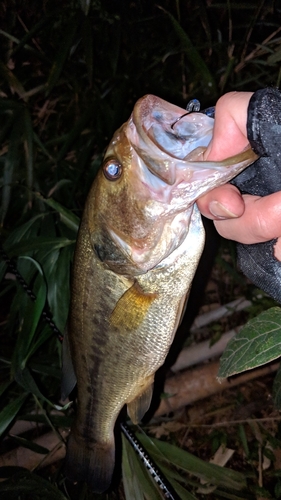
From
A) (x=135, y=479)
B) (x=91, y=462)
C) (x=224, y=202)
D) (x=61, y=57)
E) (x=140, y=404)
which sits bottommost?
(x=135, y=479)

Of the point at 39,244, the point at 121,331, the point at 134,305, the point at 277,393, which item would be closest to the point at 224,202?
the point at 134,305

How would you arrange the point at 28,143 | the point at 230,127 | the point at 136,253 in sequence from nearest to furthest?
the point at 230,127 < the point at 136,253 < the point at 28,143

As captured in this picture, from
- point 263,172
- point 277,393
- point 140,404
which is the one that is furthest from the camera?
point 277,393

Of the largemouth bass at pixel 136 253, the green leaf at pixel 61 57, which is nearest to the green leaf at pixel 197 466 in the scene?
the largemouth bass at pixel 136 253

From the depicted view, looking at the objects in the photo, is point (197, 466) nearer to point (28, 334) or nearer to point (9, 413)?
point (9, 413)

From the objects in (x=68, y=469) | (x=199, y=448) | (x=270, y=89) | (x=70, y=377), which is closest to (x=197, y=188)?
(x=270, y=89)

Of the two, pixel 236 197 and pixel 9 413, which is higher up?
pixel 236 197

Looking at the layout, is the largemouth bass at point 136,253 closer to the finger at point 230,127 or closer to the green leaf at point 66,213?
the finger at point 230,127
